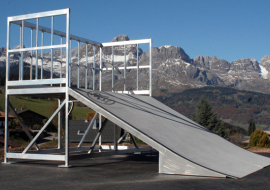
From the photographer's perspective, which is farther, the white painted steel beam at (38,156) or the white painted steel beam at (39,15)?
the white painted steel beam at (39,15)

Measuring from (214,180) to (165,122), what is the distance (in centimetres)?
450

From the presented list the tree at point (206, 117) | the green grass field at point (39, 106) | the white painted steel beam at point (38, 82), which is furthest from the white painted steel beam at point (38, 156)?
the green grass field at point (39, 106)

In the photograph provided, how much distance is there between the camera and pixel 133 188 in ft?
26.0

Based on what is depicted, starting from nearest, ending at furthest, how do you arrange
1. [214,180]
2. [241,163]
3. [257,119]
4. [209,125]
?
[214,180] < [241,163] < [209,125] < [257,119]

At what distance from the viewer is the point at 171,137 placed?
11.3m

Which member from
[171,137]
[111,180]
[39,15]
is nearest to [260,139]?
[171,137]

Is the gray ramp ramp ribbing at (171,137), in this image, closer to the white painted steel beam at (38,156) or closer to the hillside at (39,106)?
the white painted steel beam at (38,156)

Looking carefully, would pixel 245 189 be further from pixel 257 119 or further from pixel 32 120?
pixel 257 119

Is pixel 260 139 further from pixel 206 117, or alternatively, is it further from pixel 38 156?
pixel 38 156

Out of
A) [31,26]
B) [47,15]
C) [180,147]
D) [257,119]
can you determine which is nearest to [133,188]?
[180,147]

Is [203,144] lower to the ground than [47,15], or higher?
lower

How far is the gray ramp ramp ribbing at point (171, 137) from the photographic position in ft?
32.9

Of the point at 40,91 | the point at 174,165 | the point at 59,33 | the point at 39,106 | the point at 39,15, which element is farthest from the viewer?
the point at 39,106

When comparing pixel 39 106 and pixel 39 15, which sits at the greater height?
pixel 39 15
